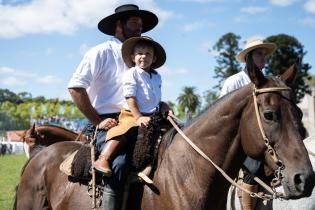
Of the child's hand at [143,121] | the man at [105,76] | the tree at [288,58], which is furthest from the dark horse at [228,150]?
the tree at [288,58]

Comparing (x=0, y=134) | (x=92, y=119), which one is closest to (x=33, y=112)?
(x=0, y=134)

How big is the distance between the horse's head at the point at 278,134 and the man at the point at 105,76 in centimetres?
159

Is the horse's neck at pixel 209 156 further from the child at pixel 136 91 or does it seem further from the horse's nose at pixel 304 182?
the horse's nose at pixel 304 182

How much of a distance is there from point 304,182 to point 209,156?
→ 987 millimetres

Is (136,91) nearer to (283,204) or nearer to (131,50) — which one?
(131,50)

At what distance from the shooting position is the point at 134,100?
186 inches

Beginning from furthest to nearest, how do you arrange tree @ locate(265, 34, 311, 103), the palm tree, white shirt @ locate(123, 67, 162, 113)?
the palm tree < tree @ locate(265, 34, 311, 103) < white shirt @ locate(123, 67, 162, 113)

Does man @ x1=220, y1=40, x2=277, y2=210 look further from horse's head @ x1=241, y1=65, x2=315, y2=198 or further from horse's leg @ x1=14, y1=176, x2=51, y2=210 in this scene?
horse's leg @ x1=14, y1=176, x2=51, y2=210

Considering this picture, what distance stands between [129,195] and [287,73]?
1897 millimetres

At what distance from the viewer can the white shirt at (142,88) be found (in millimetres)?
4746

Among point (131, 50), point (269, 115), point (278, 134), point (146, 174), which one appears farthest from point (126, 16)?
point (278, 134)

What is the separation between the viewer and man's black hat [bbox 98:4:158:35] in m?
5.29

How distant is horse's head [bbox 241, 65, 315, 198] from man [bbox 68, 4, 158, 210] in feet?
5.22

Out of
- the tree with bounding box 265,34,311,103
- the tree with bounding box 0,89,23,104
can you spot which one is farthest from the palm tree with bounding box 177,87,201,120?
the tree with bounding box 0,89,23,104
